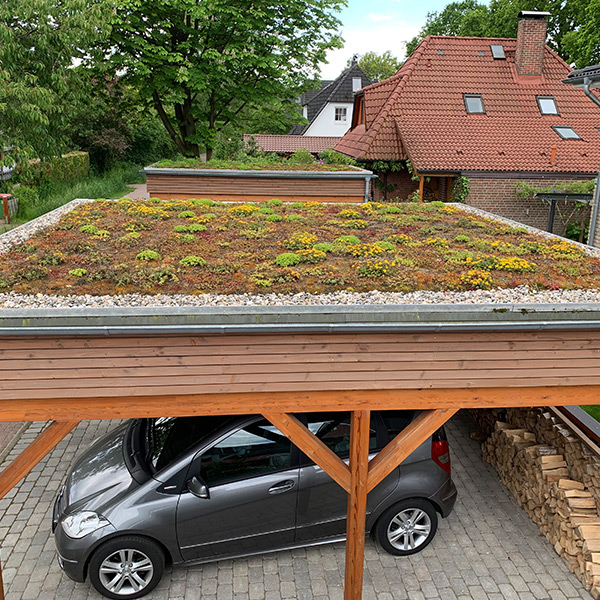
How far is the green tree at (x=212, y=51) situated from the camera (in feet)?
58.1

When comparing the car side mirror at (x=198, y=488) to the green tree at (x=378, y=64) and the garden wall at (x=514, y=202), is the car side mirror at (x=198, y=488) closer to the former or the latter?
the garden wall at (x=514, y=202)

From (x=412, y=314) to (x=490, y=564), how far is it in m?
3.27

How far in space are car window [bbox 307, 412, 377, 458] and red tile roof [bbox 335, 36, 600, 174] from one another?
12631 millimetres

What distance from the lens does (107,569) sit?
4930 millimetres

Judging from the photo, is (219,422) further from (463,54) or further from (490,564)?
(463,54)

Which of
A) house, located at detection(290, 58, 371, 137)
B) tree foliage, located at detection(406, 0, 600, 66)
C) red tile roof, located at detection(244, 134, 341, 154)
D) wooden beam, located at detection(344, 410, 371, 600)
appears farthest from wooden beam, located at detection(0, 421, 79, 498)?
house, located at detection(290, 58, 371, 137)

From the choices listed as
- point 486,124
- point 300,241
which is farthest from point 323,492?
point 486,124

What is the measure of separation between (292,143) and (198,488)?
31.8m

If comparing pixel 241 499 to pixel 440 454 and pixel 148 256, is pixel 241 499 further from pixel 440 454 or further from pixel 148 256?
pixel 148 256

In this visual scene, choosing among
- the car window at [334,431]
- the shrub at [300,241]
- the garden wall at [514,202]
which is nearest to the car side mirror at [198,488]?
the car window at [334,431]

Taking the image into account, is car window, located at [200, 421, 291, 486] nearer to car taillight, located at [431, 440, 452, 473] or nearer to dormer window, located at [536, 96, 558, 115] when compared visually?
car taillight, located at [431, 440, 452, 473]

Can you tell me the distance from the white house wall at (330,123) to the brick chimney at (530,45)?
21.4 meters

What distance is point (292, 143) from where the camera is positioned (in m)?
34.5

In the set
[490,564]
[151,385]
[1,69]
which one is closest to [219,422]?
[151,385]
